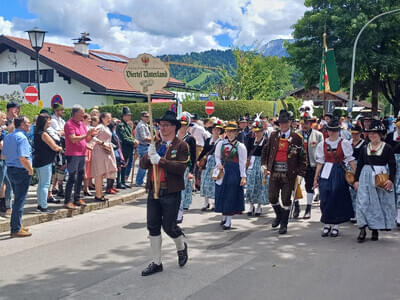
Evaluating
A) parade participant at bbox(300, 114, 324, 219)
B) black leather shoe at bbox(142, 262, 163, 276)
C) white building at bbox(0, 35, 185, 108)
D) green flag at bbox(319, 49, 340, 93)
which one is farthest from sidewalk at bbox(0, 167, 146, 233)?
white building at bbox(0, 35, 185, 108)

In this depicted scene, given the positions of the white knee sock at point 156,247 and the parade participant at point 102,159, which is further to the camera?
the parade participant at point 102,159

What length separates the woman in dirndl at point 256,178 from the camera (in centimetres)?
939

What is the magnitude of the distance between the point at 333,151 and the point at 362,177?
0.64 metres

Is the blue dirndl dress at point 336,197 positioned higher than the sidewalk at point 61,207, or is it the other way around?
the blue dirndl dress at point 336,197

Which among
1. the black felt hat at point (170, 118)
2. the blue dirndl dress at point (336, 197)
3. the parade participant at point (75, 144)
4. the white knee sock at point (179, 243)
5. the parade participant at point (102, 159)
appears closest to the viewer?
the black felt hat at point (170, 118)

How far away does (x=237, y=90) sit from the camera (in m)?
37.2

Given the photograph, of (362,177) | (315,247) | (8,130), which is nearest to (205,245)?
(315,247)

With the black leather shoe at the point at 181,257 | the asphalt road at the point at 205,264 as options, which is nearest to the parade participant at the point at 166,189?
the black leather shoe at the point at 181,257

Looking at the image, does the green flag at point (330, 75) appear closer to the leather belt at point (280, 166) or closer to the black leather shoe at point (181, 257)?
the leather belt at point (280, 166)

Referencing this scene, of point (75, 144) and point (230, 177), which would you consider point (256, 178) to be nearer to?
point (230, 177)

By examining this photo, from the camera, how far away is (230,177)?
26.9 ft

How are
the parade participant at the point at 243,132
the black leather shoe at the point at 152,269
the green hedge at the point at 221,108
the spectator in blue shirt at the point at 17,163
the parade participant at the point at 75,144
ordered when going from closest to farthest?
→ the black leather shoe at the point at 152,269 < the spectator in blue shirt at the point at 17,163 < the parade participant at the point at 75,144 < the parade participant at the point at 243,132 < the green hedge at the point at 221,108

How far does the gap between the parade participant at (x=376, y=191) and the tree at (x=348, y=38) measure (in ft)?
90.2

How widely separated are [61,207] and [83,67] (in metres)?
25.9
